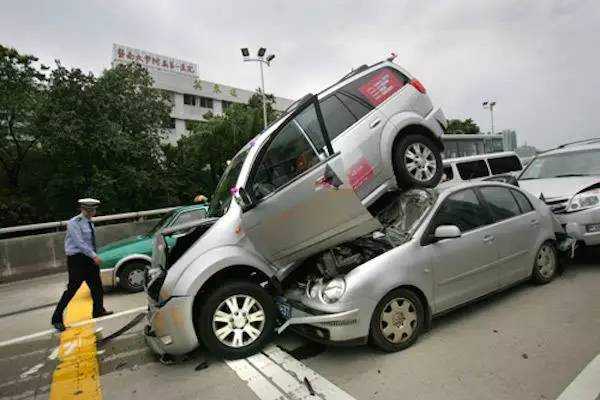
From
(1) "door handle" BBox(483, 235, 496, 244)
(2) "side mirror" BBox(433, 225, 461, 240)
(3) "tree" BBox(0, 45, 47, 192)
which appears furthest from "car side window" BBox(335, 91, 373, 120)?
(3) "tree" BBox(0, 45, 47, 192)

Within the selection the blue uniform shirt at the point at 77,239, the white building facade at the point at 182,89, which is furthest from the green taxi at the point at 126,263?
the white building facade at the point at 182,89

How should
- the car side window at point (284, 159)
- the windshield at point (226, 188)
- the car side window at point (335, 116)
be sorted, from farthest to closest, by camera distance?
the car side window at point (335, 116) < the windshield at point (226, 188) < the car side window at point (284, 159)

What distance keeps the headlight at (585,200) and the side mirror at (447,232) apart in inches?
113

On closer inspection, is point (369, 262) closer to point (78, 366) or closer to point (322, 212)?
point (322, 212)

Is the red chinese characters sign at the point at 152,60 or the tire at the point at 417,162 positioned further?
the red chinese characters sign at the point at 152,60

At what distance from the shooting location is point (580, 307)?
15.1 ft

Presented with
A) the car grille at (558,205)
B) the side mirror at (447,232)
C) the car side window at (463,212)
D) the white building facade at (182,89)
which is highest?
the white building facade at (182,89)

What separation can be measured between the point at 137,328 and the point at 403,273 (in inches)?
145

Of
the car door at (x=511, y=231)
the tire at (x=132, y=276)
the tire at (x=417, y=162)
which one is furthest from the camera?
the tire at (x=132, y=276)

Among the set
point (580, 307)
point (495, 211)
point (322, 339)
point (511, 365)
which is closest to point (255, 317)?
point (322, 339)

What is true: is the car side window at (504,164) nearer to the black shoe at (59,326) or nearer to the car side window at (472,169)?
the car side window at (472,169)

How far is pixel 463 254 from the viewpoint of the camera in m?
4.37

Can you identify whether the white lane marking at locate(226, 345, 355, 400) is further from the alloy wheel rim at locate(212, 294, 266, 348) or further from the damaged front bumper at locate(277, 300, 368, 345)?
the damaged front bumper at locate(277, 300, 368, 345)

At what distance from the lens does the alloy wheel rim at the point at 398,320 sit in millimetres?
3859
